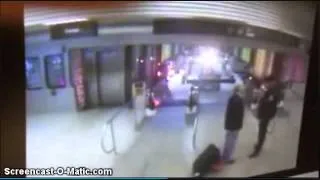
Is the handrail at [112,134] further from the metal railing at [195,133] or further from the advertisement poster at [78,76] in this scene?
the metal railing at [195,133]

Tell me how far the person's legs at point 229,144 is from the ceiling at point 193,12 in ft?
1.16

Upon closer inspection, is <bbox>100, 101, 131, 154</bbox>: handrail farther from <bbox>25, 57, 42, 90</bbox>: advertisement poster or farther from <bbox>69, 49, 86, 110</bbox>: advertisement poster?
<bbox>25, 57, 42, 90</bbox>: advertisement poster

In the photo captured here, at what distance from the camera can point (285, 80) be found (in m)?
1.41

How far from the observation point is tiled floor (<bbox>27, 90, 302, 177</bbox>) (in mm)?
1332

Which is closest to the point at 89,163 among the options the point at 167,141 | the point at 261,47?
the point at 167,141

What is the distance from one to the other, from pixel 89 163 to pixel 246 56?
23.2 inches

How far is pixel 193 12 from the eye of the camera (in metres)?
1.31

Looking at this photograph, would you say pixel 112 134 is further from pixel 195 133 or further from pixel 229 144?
pixel 229 144

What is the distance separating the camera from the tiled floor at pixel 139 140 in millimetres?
1332

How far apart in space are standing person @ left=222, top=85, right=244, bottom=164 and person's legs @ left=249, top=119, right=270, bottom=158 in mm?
74

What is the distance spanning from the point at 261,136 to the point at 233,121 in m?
0.12

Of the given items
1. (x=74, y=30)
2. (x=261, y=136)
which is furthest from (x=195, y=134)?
(x=74, y=30)

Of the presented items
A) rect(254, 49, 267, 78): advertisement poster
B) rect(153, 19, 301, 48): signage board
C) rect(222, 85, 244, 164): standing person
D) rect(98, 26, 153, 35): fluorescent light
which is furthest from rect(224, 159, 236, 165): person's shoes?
rect(98, 26, 153, 35): fluorescent light

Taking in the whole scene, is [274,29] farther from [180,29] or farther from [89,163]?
[89,163]
